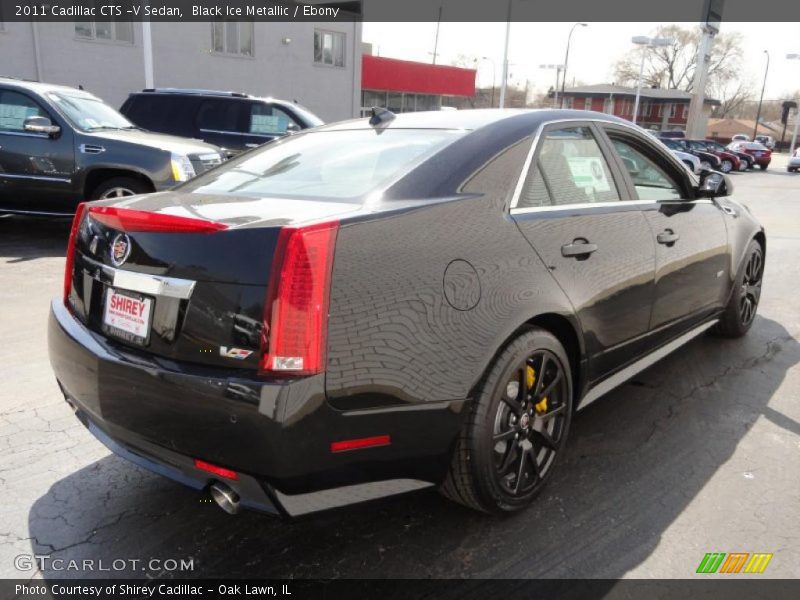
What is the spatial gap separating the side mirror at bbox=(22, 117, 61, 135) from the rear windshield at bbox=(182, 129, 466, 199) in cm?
536

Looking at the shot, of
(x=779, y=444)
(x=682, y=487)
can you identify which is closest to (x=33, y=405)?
(x=682, y=487)

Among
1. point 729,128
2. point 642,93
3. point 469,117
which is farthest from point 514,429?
point 729,128

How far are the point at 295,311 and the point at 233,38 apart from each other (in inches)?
1000

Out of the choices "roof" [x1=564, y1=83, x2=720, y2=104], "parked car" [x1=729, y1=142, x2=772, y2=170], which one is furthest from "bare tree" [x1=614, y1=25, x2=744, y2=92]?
"parked car" [x1=729, y1=142, x2=772, y2=170]

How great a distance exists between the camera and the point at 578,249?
9.52ft

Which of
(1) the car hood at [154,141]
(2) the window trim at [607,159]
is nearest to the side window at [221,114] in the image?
(1) the car hood at [154,141]

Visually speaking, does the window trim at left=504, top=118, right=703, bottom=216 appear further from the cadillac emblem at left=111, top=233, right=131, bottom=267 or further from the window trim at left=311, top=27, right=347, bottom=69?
the window trim at left=311, top=27, right=347, bottom=69

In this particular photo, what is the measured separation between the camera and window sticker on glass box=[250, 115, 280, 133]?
11.4 metres

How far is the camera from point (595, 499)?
287cm

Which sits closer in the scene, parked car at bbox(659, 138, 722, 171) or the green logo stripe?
the green logo stripe

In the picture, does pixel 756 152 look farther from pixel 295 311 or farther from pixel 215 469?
pixel 215 469

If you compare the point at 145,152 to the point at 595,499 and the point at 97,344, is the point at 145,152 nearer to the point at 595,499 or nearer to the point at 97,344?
the point at 97,344

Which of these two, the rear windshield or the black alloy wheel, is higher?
the rear windshield

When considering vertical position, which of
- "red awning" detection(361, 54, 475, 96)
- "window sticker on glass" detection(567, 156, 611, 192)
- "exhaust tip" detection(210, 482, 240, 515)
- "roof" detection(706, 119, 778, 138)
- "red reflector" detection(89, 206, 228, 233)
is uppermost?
"red awning" detection(361, 54, 475, 96)
